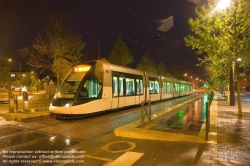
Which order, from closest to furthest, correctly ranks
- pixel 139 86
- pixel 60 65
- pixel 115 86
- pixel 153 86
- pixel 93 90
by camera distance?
pixel 93 90 < pixel 115 86 < pixel 139 86 < pixel 60 65 < pixel 153 86

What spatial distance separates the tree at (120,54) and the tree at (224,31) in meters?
21.3

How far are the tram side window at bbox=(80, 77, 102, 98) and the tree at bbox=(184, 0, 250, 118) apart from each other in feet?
19.0

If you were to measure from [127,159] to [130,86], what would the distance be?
10843 millimetres

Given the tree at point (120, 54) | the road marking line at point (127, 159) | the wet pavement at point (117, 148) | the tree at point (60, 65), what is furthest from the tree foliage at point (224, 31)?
the tree at point (120, 54)

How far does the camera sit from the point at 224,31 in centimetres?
1134

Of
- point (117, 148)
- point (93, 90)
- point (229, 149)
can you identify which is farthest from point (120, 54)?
point (229, 149)

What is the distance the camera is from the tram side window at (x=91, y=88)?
11482mm

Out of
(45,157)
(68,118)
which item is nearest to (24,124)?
(68,118)

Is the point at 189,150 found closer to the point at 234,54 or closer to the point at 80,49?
the point at 234,54

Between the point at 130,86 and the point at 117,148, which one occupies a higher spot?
the point at 130,86

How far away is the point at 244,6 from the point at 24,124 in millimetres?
12253

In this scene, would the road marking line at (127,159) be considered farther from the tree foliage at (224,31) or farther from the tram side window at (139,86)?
the tram side window at (139,86)

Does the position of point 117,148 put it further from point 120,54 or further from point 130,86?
point 120,54

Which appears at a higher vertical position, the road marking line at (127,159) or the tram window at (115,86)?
the tram window at (115,86)
